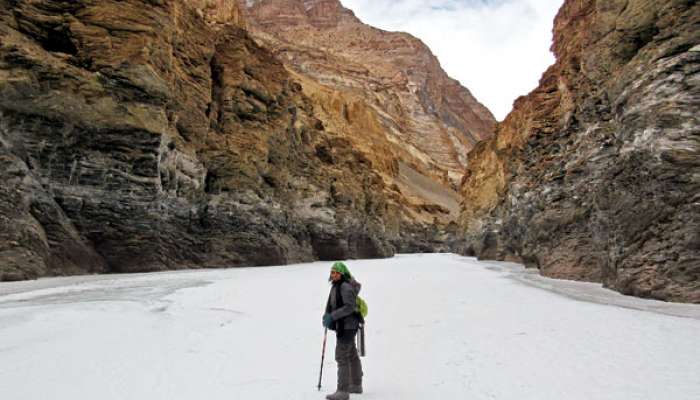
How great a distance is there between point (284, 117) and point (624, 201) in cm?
2338

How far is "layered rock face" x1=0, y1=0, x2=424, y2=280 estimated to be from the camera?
46.9ft

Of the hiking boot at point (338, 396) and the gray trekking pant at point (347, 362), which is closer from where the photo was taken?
the hiking boot at point (338, 396)

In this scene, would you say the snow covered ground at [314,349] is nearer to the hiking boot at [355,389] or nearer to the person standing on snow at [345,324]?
the hiking boot at [355,389]

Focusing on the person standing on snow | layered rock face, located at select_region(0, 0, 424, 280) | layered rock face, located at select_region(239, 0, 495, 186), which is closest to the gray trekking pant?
the person standing on snow

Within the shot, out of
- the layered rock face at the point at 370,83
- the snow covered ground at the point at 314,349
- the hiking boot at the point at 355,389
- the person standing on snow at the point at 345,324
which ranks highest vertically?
the layered rock face at the point at 370,83

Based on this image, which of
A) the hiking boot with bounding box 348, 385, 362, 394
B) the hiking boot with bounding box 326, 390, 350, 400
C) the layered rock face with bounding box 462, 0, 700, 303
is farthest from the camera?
the layered rock face with bounding box 462, 0, 700, 303

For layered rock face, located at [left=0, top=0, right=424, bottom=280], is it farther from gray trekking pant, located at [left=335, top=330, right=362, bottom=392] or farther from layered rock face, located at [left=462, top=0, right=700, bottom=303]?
layered rock face, located at [left=462, top=0, right=700, bottom=303]

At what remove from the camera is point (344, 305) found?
4242 millimetres

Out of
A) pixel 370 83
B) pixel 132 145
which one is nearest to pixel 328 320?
pixel 132 145

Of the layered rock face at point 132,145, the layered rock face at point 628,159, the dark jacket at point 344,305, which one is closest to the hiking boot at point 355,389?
the dark jacket at point 344,305

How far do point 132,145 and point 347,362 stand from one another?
15.9 metres

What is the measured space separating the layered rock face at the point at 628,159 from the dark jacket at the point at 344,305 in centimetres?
833

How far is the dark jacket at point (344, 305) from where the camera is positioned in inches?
165

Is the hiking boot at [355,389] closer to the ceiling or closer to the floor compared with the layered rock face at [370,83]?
closer to the floor
